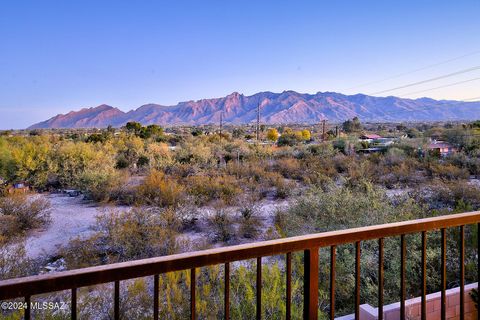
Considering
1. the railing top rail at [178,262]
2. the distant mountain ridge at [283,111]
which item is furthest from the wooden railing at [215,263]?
the distant mountain ridge at [283,111]

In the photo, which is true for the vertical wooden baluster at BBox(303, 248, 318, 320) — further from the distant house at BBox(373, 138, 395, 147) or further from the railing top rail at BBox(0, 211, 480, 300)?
the distant house at BBox(373, 138, 395, 147)

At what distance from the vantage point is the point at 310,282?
199 centimetres

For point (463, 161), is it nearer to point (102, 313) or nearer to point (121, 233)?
point (121, 233)

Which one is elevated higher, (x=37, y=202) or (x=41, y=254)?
(x=37, y=202)

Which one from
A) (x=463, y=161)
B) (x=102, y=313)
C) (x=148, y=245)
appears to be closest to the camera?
(x=102, y=313)

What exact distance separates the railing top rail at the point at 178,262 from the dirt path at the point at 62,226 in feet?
22.9

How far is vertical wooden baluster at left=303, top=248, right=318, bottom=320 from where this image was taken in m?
1.96

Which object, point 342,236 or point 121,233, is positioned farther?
point 121,233

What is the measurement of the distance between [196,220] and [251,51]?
28405 millimetres

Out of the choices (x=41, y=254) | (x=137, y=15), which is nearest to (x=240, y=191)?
(x=41, y=254)

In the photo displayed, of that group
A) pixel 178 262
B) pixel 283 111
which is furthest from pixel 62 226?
pixel 283 111

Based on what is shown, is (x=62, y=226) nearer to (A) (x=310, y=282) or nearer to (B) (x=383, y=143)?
(A) (x=310, y=282)

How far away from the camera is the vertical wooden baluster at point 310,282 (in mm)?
1962

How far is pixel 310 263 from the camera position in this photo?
1.96m
